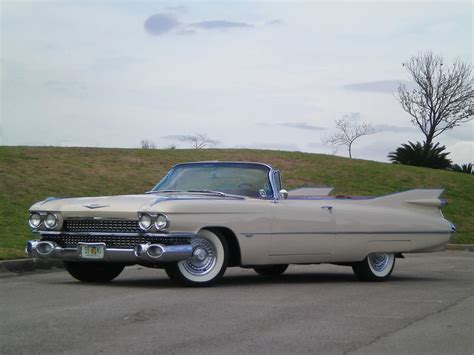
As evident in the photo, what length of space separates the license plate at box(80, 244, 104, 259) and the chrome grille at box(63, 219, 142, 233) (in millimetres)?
196

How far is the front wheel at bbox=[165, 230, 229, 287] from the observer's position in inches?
355

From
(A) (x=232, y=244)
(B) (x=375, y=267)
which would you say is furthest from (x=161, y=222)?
(B) (x=375, y=267)

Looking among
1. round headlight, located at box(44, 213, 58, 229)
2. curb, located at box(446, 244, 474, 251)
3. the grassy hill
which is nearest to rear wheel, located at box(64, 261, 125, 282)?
round headlight, located at box(44, 213, 58, 229)

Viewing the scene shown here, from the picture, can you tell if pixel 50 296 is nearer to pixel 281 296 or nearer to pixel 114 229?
pixel 114 229

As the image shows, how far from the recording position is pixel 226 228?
927 centimetres

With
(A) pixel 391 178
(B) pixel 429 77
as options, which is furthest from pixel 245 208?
(B) pixel 429 77

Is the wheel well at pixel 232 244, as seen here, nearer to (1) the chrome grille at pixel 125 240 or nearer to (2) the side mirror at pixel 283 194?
(1) the chrome grille at pixel 125 240

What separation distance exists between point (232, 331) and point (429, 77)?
51.6 metres

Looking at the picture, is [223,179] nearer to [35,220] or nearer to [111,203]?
[111,203]

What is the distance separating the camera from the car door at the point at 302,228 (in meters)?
9.73

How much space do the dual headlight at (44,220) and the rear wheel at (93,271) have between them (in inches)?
24.2

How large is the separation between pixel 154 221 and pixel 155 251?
1.12 feet

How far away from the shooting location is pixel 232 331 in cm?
647

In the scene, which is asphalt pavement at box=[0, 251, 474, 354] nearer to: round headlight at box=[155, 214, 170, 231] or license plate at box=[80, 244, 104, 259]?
license plate at box=[80, 244, 104, 259]
